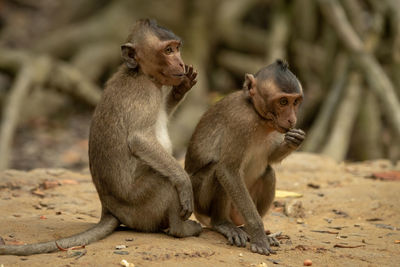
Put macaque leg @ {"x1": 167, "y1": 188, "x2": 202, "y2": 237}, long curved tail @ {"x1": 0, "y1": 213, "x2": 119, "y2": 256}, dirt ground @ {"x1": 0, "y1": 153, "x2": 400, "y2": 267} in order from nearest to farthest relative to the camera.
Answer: long curved tail @ {"x1": 0, "y1": 213, "x2": 119, "y2": 256}, dirt ground @ {"x1": 0, "y1": 153, "x2": 400, "y2": 267}, macaque leg @ {"x1": 167, "y1": 188, "x2": 202, "y2": 237}

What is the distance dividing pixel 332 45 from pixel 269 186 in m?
7.43

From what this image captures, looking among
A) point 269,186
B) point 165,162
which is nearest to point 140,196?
point 165,162

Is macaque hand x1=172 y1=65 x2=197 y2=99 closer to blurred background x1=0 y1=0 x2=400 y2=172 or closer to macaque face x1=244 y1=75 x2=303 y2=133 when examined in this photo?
macaque face x1=244 y1=75 x2=303 y2=133

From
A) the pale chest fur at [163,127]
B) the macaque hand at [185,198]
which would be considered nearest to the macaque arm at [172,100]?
the pale chest fur at [163,127]

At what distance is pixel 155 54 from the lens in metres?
5.79

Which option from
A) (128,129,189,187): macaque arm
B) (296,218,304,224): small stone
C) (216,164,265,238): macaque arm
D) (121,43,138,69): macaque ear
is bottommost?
(296,218,304,224): small stone

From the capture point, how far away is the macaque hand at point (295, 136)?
5863 millimetres

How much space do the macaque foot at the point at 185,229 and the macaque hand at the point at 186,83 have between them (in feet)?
4.13

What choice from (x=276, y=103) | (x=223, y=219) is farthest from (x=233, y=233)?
(x=276, y=103)

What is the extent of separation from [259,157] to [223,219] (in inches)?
27.3

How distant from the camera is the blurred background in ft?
36.8

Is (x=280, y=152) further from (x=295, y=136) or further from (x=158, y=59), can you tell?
(x=158, y=59)

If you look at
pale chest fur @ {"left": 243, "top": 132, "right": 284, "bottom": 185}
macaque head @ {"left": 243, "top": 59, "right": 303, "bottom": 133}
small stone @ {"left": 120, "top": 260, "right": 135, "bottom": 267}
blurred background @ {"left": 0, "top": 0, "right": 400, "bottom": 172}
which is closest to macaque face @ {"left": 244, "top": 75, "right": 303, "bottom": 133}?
macaque head @ {"left": 243, "top": 59, "right": 303, "bottom": 133}

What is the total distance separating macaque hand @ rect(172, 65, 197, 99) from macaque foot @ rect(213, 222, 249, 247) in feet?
4.31
